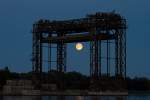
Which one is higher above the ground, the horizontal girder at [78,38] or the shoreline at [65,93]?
the horizontal girder at [78,38]

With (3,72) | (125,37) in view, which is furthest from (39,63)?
(3,72)

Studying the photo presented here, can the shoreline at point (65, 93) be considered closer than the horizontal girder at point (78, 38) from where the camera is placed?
Yes

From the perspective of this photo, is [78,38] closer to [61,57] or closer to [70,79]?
[61,57]

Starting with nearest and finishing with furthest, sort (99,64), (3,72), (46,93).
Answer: (99,64)
(46,93)
(3,72)

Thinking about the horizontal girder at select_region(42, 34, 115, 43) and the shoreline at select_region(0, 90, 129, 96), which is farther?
the horizontal girder at select_region(42, 34, 115, 43)

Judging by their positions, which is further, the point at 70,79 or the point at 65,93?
the point at 70,79

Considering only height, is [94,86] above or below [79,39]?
below

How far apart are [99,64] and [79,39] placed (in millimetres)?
6955

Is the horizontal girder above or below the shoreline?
above

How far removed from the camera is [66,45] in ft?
404

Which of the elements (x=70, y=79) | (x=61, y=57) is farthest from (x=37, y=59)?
(x=70, y=79)

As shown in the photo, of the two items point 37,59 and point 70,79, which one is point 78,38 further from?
point 70,79

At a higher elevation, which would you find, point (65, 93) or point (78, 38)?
point (78, 38)

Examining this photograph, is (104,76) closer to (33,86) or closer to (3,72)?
(33,86)
